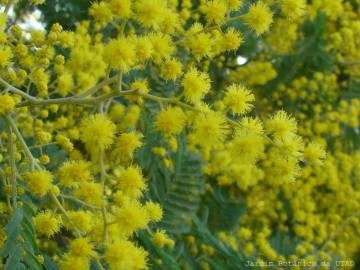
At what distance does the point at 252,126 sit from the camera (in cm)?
165

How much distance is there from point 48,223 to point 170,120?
46 cm

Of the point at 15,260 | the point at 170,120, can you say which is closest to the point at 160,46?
the point at 170,120

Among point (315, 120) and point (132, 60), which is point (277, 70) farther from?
point (132, 60)

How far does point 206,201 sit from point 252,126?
5.99 feet

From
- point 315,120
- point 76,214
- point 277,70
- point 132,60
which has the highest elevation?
point 277,70

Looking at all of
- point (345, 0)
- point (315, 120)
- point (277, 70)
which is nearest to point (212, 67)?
point (277, 70)

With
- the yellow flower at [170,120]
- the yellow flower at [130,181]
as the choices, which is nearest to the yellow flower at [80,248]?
the yellow flower at [130,181]

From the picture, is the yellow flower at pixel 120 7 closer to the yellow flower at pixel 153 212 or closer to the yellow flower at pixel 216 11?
the yellow flower at pixel 216 11

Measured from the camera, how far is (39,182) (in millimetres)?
1680

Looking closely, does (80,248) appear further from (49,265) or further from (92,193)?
(49,265)

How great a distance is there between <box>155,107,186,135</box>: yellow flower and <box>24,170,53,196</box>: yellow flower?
35 cm

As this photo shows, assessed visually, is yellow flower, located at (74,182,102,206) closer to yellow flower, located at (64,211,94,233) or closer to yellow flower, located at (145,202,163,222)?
yellow flower, located at (64,211,94,233)

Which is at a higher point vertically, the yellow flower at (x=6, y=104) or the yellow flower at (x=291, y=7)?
the yellow flower at (x=291, y=7)

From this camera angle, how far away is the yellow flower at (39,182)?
1.68m
